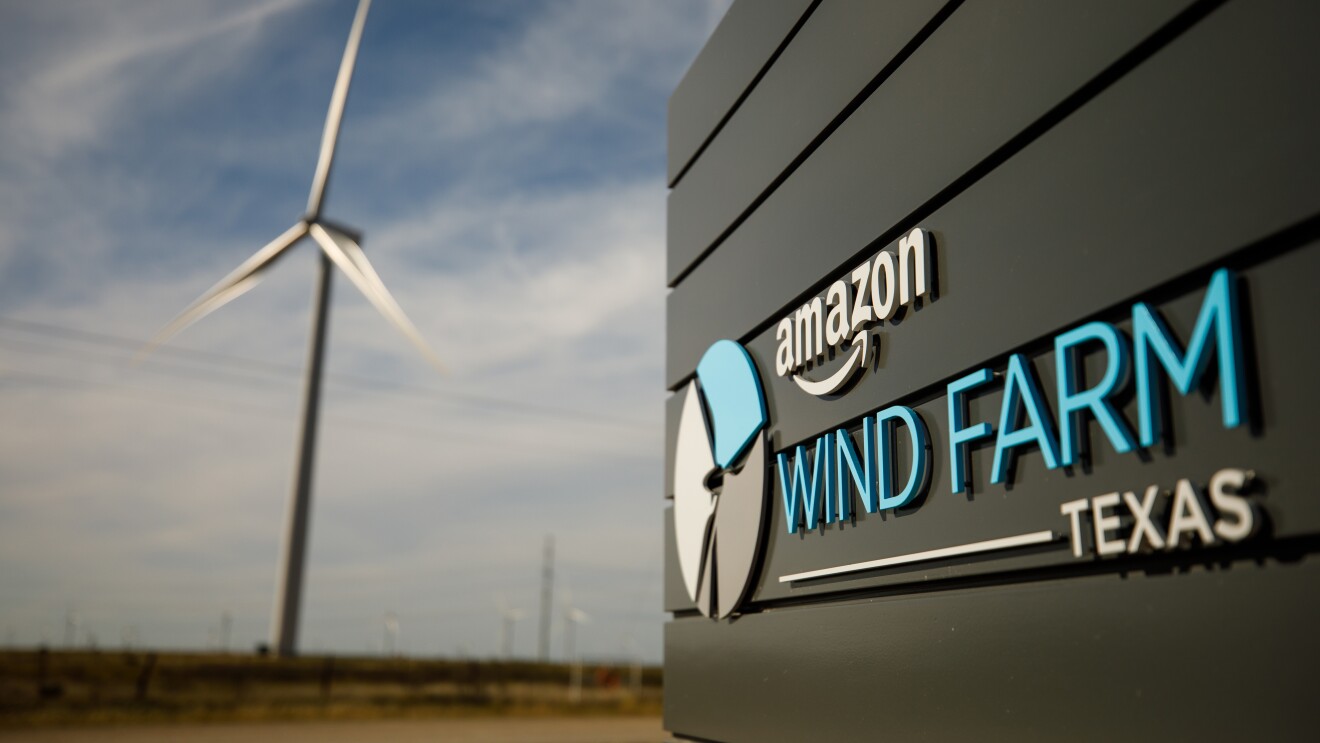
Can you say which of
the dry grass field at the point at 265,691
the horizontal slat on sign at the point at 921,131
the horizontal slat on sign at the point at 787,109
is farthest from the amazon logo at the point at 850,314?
the dry grass field at the point at 265,691

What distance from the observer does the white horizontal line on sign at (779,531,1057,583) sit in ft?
10.1

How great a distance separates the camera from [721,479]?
6094 millimetres

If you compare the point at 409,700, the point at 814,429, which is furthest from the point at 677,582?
the point at 409,700

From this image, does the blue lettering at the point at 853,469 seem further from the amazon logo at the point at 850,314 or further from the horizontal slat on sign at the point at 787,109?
the horizontal slat on sign at the point at 787,109

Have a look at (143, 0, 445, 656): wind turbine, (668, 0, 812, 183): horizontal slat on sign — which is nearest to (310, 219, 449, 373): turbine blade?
(143, 0, 445, 656): wind turbine

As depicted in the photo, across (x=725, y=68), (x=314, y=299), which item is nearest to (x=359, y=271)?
(x=314, y=299)

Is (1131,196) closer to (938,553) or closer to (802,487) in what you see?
(938,553)

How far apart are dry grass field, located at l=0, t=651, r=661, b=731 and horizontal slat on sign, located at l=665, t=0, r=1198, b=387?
2590 centimetres

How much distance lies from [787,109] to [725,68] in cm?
131

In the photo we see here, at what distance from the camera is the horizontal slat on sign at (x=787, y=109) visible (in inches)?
176

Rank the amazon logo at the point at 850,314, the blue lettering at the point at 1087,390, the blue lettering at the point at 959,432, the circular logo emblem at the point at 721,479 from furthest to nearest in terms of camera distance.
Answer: the circular logo emblem at the point at 721,479 < the amazon logo at the point at 850,314 < the blue lettering at the point at 959,432 < the blue lettering at the point at 1087,390

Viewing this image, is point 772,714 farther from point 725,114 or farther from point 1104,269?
point 725,114

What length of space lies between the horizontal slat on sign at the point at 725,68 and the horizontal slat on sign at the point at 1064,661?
10.2ft

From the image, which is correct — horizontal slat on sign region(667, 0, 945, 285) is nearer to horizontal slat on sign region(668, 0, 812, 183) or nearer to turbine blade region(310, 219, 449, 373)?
horizontal slat on sign region(668, 0, 812, 183)
